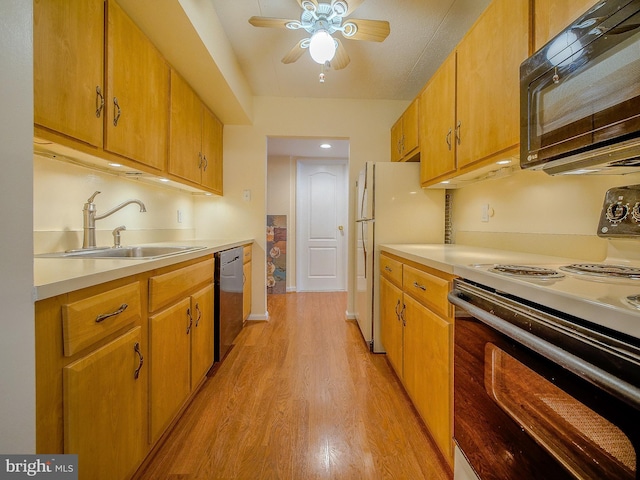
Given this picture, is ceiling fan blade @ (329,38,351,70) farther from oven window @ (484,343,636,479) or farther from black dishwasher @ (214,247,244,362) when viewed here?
oven window @ (484,343,636,479)

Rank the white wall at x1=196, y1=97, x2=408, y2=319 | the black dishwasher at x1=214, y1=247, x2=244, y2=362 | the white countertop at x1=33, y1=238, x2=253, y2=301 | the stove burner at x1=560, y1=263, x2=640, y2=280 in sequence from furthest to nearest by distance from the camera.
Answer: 1. the white wall at x1=196, y1=97, x2=408, y2=319
2. the black dishwasher at x1=214, y1=247, x2=244, y2=362
3. the stove burner at x1=560, y1=263, x2=640, y2=280
4. the white countertop at x1=33, y1=238, x2=253, y2=301

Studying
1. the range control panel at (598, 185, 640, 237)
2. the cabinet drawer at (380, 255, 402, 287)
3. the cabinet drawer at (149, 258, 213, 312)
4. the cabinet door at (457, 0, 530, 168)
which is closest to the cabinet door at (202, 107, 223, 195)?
the cabinet drawer at (149, 258, 213, 312)

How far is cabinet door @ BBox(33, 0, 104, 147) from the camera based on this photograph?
0.97m

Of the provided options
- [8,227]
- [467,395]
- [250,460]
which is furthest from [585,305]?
[250,460]

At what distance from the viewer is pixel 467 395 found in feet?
3.02

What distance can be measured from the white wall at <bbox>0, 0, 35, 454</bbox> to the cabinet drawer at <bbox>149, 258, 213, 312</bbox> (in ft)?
1.69

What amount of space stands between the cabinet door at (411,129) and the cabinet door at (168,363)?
6.60 ft

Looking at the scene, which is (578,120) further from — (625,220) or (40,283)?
(40,283)

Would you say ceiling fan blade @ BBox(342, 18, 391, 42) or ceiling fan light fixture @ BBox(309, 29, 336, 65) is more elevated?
ceiling fan blade @ BBox(342, 18, 391, 42)

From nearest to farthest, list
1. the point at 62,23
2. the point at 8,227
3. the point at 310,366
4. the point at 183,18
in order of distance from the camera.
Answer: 1. the point at 8,227
2. the point at 62,23
3. the point at 183,18
4. the point at 310,366

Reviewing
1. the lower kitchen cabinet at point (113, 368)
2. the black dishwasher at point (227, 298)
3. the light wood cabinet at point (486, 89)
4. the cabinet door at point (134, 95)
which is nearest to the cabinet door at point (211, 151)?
the cabinet door at point (134, 95)

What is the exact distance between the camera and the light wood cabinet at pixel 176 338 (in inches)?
44.1

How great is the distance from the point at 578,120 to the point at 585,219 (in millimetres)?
608

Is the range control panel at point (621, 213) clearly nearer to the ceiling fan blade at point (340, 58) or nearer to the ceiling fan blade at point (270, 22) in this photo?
the ceiling fan blade at point (340, 58)
